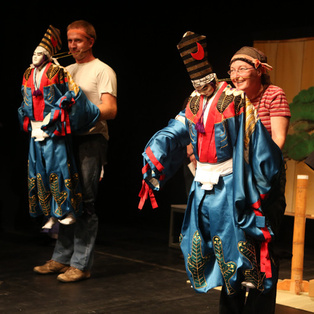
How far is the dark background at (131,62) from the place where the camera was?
5.29 meters

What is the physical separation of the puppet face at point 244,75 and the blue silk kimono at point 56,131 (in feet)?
3.31

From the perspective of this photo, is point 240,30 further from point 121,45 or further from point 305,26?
point 121,45

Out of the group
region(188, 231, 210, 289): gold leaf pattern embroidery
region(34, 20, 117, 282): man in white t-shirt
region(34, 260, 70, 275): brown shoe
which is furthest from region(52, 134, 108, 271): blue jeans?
region(188, 231, 210, 289): gold leaf pattern embroidery

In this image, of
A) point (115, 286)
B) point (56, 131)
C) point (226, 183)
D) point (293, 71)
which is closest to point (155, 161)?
point (226, 183)

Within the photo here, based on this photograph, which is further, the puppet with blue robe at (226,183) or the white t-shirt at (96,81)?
the white t-shirt at (96,81)

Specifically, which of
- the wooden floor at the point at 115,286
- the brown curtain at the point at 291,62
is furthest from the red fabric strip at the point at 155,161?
the brown curtain at the point at 291,62

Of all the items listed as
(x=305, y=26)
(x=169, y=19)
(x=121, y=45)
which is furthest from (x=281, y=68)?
(x=121, y=45)

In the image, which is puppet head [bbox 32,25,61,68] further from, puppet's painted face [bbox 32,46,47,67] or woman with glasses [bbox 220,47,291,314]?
woman with glasses [bbox 220,47,291,314]

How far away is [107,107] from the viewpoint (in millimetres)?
3541

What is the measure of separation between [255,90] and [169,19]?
296 cm

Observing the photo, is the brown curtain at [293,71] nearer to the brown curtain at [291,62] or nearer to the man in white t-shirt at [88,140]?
the brown curtain at [291,62]

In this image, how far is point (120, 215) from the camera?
20.1 ft

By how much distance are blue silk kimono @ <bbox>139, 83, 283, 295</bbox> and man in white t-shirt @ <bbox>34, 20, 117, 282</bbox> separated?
3.74 feet

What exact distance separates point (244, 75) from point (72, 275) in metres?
1.58
